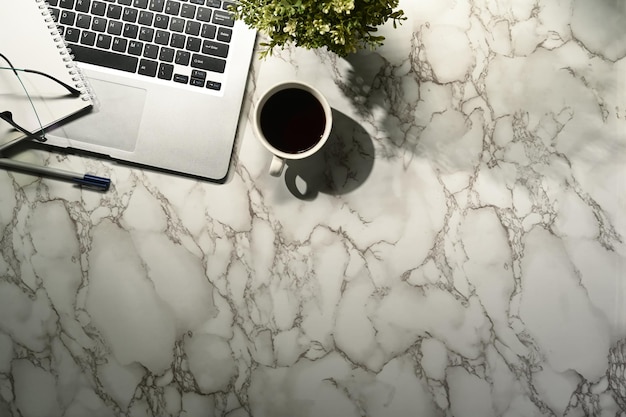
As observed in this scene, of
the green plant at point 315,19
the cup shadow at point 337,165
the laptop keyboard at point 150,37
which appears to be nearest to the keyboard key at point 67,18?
the laptop keyboard at point 150,37

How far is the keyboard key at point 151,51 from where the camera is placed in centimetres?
73

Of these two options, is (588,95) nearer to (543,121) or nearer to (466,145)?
(543,121)

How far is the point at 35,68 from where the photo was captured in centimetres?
73

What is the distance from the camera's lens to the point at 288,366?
75cm

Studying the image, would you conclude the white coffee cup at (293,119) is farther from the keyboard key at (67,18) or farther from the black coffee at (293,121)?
the keyboard key at (67,18)

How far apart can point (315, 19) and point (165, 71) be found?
0.22m

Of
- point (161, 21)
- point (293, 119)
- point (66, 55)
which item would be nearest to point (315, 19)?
point (293, 119)

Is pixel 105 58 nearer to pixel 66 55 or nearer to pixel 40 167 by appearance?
pixel 66 55

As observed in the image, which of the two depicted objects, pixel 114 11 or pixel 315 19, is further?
pixel 114 11

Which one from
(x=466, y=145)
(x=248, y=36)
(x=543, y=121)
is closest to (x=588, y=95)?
(x=543, y=121)

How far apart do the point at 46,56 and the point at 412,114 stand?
49 centimetres

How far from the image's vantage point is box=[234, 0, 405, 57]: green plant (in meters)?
0.62

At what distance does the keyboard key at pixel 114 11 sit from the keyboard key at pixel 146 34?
35 millimetres

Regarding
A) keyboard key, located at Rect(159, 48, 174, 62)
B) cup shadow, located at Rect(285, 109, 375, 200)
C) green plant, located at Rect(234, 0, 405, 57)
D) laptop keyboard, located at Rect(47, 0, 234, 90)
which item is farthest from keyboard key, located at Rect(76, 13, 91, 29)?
cup shadow, located at Rect(285, 109, 375, 200)
